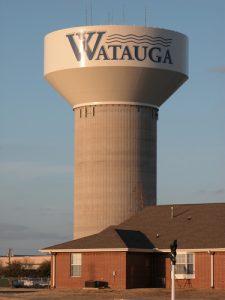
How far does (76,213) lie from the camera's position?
3597 inches

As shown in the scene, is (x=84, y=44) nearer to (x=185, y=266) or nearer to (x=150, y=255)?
(x=150, y=255)

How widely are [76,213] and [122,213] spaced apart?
5.34 metres

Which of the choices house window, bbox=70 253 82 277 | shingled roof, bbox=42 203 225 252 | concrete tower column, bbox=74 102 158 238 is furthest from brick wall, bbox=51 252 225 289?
concrete tower column, bbox=74 102 158 238

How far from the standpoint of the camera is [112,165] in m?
89.6

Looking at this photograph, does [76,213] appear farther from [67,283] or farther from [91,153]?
[67,283]

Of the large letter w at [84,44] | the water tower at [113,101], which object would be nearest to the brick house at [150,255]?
the water tower at [113,101]

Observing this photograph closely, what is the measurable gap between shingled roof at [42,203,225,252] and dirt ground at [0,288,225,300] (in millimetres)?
4022

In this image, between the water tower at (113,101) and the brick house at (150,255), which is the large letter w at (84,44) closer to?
the water tower at (113,101)

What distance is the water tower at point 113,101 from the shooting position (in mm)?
86688

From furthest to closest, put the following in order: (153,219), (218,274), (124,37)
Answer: (124,37), (153,219), (218,274)

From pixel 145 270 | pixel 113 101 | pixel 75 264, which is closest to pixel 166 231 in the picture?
pixel 145 270

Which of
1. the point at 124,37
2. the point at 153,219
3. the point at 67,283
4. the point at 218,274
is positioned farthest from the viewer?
the point at 124,37

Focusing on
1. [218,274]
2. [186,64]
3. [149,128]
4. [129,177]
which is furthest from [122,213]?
[218,274]

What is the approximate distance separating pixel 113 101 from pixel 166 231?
64.5 feet
